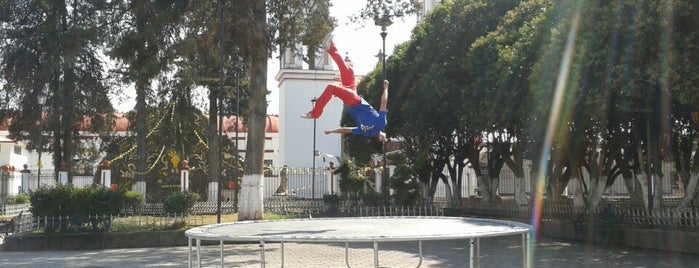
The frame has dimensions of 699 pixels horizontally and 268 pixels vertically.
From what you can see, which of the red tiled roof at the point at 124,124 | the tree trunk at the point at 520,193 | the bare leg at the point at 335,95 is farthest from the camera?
the red tiled roof at the point at 124,124

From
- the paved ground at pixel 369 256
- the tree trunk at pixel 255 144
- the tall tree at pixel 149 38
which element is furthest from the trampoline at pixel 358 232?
the tall tree at pixel 149 38

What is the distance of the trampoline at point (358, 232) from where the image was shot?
706 cm

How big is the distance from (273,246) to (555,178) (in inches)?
371

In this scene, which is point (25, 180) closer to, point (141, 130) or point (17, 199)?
point (17, 199)

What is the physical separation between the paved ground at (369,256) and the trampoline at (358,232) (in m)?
4.14

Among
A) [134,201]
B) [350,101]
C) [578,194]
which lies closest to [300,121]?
[134,201]

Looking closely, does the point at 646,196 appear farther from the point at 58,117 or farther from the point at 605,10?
the point at 58,117

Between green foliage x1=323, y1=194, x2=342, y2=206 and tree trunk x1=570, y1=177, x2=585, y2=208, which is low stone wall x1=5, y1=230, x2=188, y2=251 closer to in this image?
green foliage x1=323, y1=194, x2=342, y2=206

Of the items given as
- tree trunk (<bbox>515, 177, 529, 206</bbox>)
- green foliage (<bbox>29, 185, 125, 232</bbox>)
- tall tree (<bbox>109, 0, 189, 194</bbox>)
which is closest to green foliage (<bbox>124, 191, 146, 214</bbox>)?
green foliage (<bbox>29, 185, 125, 232</bbox>)

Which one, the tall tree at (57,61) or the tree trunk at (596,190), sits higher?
the tall tree at (57,61)

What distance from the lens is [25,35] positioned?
25.1 meters

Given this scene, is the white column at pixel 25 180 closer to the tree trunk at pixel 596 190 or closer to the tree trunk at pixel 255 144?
the tree trunk at pixel 255 144

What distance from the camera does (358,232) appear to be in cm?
820

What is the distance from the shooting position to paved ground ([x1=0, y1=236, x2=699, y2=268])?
14453 mm
